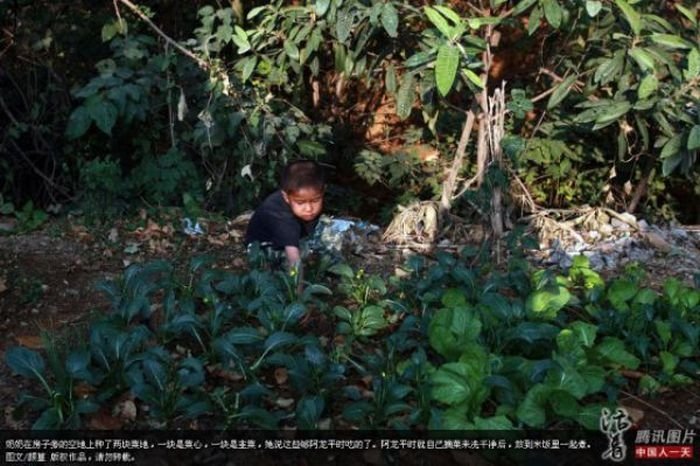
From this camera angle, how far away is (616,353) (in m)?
2.97

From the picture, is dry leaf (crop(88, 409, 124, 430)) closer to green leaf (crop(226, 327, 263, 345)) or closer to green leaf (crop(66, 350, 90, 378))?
green leaf (crop(66, 350, 90, 378))

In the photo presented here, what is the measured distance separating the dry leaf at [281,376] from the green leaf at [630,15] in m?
2.47

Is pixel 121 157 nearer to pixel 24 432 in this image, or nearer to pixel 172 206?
pixel 172 206

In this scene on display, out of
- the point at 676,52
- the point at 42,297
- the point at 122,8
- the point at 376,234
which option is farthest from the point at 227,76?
the point at 676,52

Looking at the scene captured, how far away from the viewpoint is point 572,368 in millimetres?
2715

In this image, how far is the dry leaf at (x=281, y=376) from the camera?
2.90m

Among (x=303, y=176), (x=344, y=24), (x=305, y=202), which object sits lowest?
(x=305, y=202)

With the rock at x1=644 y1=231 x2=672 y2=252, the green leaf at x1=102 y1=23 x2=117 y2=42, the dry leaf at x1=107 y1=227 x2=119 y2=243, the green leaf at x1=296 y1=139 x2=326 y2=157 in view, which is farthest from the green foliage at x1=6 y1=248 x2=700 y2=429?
the green leaf at x1=102 y1=23 x2=117 y2=42

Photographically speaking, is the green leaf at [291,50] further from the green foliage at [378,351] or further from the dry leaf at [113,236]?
the green foliage at [378,351]

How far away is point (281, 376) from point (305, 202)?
95 centimetres

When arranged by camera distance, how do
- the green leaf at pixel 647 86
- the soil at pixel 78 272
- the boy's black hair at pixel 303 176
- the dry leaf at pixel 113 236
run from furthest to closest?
the dry leaf at pixel 113 236 → the green leaf at pixel 647 86 → the boy's black hair at pixel 303 176 → the soil at pixel 78 272

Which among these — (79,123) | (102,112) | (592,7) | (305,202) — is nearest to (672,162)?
(592,7)

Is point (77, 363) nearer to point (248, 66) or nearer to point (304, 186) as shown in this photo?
point (304, 186)

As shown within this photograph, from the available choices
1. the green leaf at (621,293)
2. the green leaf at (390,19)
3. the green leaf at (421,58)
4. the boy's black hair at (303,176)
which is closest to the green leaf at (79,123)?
the boy's black hair at (303,176)
